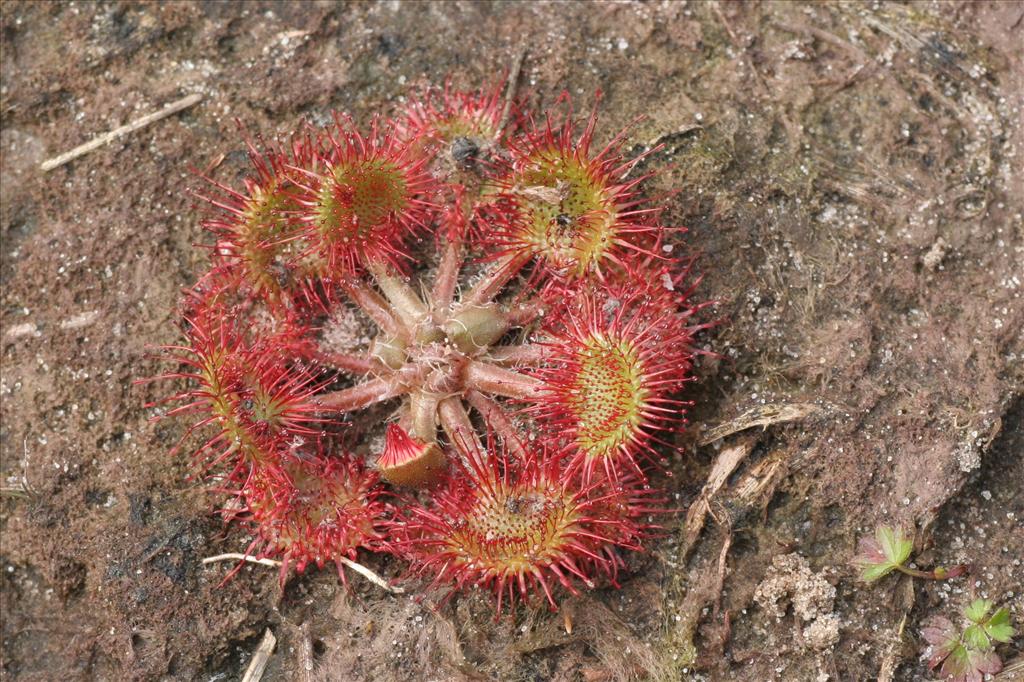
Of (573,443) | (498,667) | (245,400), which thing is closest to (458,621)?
(498,667)

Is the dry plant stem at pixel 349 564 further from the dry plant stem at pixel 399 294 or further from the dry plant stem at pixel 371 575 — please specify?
the dry plant stem at pixel 399 294

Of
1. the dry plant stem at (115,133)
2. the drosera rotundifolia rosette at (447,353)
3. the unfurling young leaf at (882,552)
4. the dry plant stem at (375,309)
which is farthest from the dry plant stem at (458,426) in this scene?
the dry plant stem at (115,133)

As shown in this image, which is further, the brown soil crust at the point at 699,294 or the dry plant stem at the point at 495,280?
the dry plant stem at the point at 495,280

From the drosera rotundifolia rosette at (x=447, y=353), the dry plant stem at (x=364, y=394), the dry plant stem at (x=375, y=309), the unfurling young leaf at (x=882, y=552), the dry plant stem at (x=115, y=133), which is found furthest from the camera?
the dry plant stem at (x=115, y=133)

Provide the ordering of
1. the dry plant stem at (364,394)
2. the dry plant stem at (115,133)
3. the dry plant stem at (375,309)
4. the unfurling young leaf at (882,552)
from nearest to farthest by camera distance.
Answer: the unfurling young leaf at (882,552) < the dry plant stem at (364,394) < the dry plant stem at (375,309) < the dry plant stem at (115,133)

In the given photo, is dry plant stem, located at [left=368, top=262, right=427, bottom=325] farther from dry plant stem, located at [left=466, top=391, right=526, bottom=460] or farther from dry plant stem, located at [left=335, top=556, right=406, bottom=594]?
dry plant stem, located at [left=335, top=556, right=406, bottom=594]

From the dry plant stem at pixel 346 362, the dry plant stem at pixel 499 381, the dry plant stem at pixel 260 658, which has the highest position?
the dry plant stem at pixel 499 381
